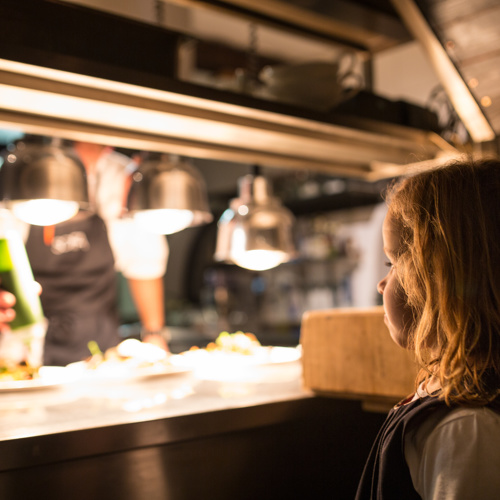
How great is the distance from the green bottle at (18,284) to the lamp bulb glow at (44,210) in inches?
4.9

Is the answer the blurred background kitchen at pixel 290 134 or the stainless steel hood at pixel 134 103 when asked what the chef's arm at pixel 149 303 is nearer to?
the blurred background kitchen at pixel 290 134

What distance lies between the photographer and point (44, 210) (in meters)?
1.71

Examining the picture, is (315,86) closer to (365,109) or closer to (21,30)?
(365,109)

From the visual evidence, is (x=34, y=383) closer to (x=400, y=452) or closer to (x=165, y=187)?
(x=165, y=187)

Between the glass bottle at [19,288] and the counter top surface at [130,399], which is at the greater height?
the glass bottle at [19,288]

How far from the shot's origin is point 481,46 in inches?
62.5

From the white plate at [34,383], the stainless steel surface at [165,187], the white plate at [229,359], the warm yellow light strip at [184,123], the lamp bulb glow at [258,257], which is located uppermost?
the warm yellow light strip at [184,123]

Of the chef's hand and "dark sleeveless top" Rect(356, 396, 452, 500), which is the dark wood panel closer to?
"dark sleeveless top" Rect(356, 396, 452, 500)

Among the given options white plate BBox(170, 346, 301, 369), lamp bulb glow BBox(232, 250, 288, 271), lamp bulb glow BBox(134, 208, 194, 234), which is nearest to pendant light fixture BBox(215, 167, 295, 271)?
lamp bulb glow BBox(232, 250, 288, 271)

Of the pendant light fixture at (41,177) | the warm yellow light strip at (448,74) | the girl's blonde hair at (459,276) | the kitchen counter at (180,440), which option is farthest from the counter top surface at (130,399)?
the warm yellow light strip at (448,74)

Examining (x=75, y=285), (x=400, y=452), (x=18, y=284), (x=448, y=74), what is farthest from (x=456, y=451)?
(x=75, y=285)

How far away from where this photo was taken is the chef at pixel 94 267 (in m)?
3.04

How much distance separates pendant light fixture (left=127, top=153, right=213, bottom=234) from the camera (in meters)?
1.86

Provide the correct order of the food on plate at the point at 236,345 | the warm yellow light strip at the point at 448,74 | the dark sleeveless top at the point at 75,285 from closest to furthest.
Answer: the warm yellow light strip at the point at 448,74 < the food on plate at the point at 236,345 < the dark sleeveless top at the point at 75,285
